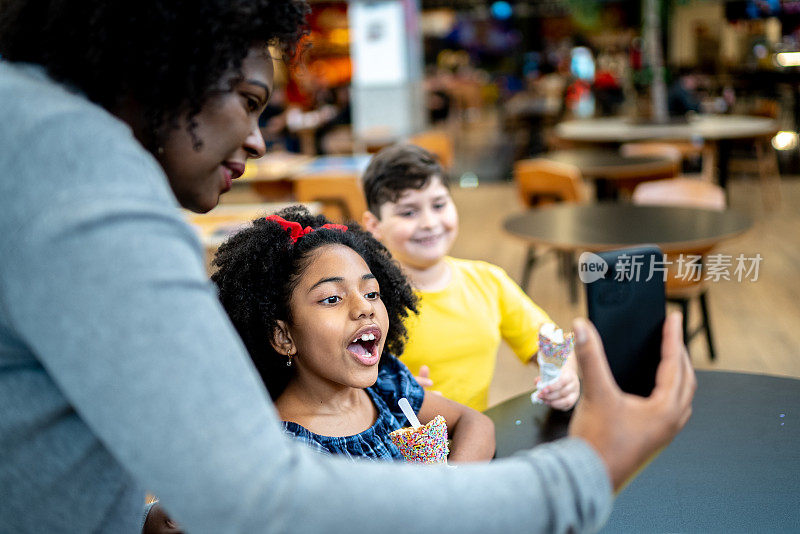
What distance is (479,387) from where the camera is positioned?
6.43 ft

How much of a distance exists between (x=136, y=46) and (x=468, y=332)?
55.5 inches

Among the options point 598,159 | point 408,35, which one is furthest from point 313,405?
point 408,35

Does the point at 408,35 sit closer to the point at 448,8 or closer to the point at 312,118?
the point at 312,118

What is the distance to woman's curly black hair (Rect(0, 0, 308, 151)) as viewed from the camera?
65 centimetres

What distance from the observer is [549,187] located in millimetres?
4473

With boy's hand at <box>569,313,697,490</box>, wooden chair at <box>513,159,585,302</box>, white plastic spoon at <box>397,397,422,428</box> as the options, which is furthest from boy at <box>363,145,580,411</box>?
wooden chair at <box>513,159,585,302</box>

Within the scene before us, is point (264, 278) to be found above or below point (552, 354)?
above

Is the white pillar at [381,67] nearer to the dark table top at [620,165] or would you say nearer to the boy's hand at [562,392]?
the dark table top at [620,165]

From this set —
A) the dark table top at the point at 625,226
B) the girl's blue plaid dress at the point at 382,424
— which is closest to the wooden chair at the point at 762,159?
the dark table top at the point at 625,226

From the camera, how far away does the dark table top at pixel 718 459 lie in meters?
1.17

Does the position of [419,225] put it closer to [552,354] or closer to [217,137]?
[552,354]

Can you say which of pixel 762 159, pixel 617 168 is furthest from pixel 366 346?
pixel 762 159

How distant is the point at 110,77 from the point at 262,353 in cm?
77

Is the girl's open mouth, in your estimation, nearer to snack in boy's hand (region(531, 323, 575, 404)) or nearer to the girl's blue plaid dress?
the girl's blue plaid dress
